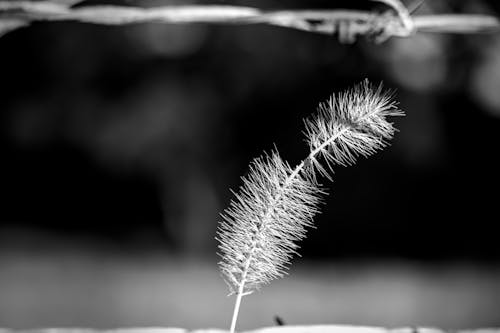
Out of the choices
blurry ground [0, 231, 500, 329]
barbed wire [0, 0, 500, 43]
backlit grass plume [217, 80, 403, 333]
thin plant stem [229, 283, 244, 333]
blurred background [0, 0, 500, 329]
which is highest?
blurred background [0, 0, 500, 329]

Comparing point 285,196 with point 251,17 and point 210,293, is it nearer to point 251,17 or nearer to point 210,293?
point 251,17

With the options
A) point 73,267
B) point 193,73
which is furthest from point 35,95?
point 73,267

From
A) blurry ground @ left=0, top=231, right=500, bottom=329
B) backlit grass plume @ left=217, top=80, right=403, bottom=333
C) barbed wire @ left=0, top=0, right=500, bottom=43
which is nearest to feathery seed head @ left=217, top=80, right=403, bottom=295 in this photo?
backlit grass plume @ left=217, top=80, right=403, bottom=333

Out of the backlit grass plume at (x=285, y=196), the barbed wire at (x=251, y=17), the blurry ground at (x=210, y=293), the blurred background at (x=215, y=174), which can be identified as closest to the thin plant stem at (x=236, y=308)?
the backlit grass plume at (x=285, y=196)

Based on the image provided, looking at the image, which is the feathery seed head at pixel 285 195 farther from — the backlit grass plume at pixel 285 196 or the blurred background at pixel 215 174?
the blurred background at pixel 215 174

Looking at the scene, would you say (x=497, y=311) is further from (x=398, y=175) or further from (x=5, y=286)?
(x=5, y=286)

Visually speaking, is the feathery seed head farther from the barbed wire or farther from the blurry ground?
the blurry ground
